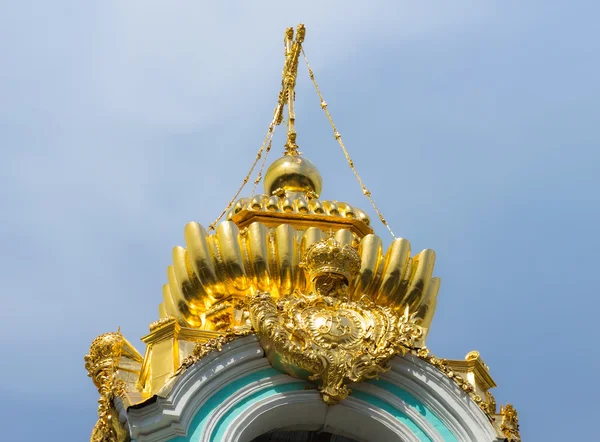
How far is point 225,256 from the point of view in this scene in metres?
17.0

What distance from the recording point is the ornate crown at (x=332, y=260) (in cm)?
1619

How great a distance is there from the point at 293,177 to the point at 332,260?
321 cm

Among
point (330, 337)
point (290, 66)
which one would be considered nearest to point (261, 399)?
point (330, 337)

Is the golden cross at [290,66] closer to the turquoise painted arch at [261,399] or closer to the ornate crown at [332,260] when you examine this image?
the ornate crown at [332,260]

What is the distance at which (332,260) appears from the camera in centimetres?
1620

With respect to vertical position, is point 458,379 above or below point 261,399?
above

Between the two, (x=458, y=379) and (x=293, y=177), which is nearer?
(x=458, y=379)

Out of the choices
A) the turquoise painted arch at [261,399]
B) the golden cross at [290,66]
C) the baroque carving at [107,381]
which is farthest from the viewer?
the golden cross at [290,66]

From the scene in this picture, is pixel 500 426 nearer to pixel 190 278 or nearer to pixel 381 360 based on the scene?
pixel 381 360

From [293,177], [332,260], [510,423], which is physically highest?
[293,177]

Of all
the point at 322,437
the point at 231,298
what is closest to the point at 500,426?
the point at 322,437

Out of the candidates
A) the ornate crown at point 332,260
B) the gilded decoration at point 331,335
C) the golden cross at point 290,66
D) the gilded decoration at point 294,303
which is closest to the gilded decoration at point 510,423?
the gilded decoration at point 294,303

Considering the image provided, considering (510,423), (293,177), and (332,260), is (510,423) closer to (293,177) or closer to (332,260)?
(332,260)

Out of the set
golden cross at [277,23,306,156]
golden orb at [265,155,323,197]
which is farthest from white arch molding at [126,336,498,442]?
golden cross at [277,23,306,156]
